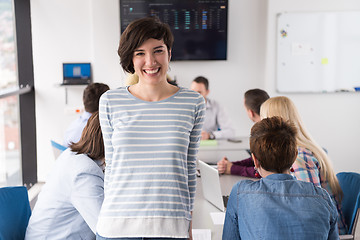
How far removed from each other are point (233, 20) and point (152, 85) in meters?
3.82

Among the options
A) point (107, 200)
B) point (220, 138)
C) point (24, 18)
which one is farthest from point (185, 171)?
point (24, 18)

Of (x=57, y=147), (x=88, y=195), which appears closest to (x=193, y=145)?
(x=88, y=195)

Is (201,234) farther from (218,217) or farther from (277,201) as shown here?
(277,201)

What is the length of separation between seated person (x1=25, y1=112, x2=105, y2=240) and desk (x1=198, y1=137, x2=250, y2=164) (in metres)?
1.47

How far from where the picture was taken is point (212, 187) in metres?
2.44

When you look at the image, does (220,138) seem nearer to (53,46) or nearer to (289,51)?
(289,51)

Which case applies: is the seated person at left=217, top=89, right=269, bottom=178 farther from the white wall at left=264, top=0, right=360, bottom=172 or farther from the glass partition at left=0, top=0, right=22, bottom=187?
the glass partition at left=0, top=0, right=22, bottom=187

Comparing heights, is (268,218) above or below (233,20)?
below

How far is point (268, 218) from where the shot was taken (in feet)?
5.24

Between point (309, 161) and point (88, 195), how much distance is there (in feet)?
4.03

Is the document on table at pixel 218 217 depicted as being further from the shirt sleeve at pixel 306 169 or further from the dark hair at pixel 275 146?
the dark hair at pixel 275 146

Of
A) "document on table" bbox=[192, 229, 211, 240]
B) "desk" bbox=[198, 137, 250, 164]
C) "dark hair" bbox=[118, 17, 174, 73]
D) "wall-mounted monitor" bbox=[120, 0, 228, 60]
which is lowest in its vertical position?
"document on table" bbox=[192, 229, 211, 240]

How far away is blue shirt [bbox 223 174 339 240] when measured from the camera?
5.18 ft

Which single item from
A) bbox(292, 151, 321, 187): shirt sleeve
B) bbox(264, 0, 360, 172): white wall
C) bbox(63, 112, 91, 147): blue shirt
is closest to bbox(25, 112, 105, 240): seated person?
bbox(292, 151, 321, 187): shirt sleeve
